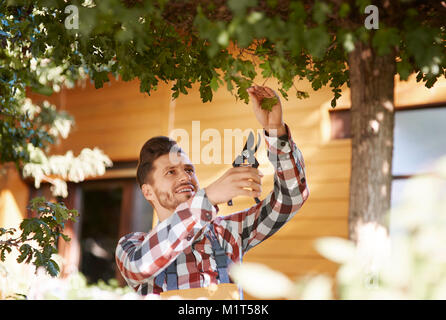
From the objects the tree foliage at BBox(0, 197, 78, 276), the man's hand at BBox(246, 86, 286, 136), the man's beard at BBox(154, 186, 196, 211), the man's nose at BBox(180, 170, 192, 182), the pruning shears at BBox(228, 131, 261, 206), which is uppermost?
the man's hand at BBox(246, 86, 286, 136)

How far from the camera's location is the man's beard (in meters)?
2.22

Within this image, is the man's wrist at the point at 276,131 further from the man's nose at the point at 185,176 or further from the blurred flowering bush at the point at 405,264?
the blurred flowering bush at the point at 405,264

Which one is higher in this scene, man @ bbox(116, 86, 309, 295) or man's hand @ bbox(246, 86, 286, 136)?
man's hand @ bbox(246, 86, 286, 136)

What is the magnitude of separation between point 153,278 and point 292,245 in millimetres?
3504

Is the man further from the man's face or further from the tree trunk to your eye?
the tree trunk

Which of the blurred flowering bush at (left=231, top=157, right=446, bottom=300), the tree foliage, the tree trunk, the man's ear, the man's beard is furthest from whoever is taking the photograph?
the tree foliage

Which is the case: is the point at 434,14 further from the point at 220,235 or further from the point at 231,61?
the point at 220,235

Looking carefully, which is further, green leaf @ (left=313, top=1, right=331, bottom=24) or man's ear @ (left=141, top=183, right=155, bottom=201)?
man's ear @ (left=141, top=183, right=155, bottom=201)

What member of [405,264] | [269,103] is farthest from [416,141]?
[405,264]

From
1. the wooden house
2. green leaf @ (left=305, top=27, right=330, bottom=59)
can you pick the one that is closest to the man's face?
green leaf @ (left=305, top=27, right=330, bottom=59)

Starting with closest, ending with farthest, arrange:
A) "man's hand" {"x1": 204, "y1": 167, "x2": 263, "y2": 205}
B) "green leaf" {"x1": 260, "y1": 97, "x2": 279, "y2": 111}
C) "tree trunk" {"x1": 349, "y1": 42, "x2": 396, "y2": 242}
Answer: "tree trunk" {"x1": 349, "y1": 42, "x2": 396, "y2": 242}, "man's hand" {"x1": 204, "y1": 167, "x2": 263, "y2": 205}, "green leaf" {"x1": 260, "y1": 97, "x2": 279, "y2": 111}

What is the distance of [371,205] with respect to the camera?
150cm

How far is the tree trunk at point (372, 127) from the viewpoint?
1.55 metres
